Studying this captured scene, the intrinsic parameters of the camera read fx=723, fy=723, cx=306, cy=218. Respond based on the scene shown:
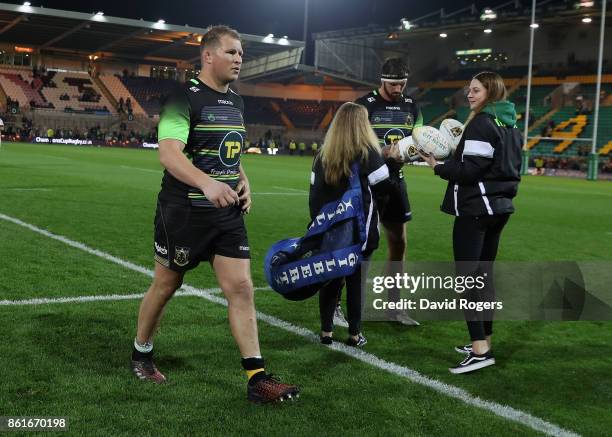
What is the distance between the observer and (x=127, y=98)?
5816cm

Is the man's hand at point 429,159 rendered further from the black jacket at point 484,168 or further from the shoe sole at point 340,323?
the shoe sole at point 340,323

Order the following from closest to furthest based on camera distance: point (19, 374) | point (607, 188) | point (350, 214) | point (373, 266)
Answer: point (19, 374), point (350, 214), point (373, 266), point (607, 188)

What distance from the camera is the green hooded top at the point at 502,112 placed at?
4.53m

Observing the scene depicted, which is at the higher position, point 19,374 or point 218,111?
point 218,111

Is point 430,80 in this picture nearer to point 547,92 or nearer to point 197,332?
point 547,92

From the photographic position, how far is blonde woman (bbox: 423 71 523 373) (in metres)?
4.51

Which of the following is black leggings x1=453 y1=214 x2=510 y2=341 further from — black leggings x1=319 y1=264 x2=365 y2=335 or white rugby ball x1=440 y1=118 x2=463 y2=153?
black leggings x1=319 y1=264 x2=365 y2=335

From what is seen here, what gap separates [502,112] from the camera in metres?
4.54

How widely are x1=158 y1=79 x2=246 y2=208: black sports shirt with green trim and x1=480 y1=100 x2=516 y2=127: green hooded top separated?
1.61 m

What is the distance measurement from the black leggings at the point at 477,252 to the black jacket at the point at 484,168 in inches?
3.0

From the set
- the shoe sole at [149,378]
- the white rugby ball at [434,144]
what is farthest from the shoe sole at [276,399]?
the white rugby ball at [434,144]

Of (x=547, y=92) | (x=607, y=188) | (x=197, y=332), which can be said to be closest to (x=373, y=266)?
(x=197, y=332)

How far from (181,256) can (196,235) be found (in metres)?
0.15

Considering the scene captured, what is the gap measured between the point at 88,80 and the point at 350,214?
58.6 meters
